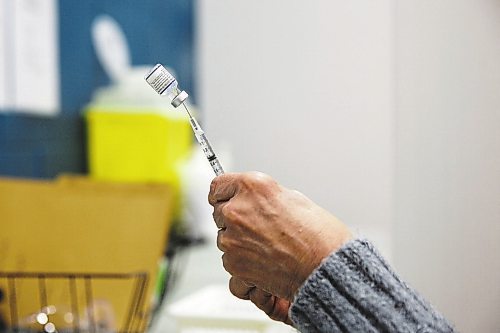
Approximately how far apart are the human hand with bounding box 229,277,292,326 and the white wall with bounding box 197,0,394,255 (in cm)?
173

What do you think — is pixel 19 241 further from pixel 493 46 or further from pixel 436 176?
pixel 493 46

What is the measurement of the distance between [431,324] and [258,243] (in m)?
0.17

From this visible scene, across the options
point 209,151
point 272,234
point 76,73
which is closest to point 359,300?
point 272,234

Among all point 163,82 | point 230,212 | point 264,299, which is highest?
point 163,82

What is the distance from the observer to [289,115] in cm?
263

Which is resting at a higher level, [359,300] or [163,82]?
[163,82]

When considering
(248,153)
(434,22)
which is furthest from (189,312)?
(248,153)

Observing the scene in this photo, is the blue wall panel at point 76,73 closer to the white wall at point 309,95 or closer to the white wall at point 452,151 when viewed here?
the white wall at point 309,95

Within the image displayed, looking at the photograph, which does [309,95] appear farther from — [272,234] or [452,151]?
[272,234]

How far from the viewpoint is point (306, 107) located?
2609 mm

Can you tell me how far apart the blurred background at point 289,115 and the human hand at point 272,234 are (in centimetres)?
16

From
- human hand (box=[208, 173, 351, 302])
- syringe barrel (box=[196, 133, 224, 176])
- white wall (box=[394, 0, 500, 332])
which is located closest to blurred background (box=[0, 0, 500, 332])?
white wall (box=[394, 0, 500, 332])

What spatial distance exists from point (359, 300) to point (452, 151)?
1.05 ft

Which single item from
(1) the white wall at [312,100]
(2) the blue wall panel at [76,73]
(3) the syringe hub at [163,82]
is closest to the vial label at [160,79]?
(3) the syringe hub at [163,82]
